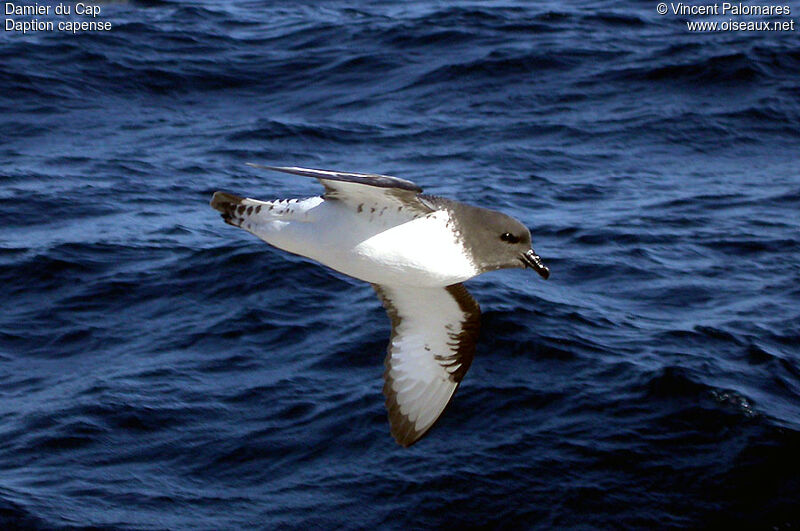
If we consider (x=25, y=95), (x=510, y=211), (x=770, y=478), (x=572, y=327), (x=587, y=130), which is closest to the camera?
(x=770, y=478)

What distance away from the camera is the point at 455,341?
832cm

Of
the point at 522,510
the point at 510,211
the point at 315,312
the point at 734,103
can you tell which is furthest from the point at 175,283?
the point at 734,103

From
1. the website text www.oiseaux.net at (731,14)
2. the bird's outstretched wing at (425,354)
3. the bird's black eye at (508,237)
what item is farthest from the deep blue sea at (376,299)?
the bird's black eye at (508,237)

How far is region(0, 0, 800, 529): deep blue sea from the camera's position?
351 inches

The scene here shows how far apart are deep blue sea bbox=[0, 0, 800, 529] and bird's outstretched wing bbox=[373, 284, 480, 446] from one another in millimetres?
854

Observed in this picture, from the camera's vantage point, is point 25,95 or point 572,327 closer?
point 572,327

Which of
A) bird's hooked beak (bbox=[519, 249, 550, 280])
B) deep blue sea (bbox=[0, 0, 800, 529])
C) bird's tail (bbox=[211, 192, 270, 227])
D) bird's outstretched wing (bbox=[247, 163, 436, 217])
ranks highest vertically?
bird's outstretched wing (bbox=[247, 163, 436, 217])

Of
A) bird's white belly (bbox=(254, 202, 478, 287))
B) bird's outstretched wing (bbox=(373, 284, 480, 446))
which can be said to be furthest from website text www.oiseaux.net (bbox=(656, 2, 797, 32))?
bird's white belly (bbox=(254, 202, 478, 287))

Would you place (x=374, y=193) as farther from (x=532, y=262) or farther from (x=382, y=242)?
(x=532, y=262)

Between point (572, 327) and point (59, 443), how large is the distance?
4362 mm

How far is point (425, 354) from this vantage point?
8344 millimetres

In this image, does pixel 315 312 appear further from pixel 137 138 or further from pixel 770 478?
pixel 137 138

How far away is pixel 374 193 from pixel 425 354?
1.81 m

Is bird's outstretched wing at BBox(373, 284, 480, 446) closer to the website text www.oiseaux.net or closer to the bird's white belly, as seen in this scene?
the bird's white belly
